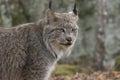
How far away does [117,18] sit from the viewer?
71.6ft

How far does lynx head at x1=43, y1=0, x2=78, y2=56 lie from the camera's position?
10.4m

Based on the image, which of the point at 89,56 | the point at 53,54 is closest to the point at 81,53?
the point at 89,56

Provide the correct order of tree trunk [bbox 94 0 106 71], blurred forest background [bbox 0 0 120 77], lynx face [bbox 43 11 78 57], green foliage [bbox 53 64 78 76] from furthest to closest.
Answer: blurred forest background [bbox 0 0 120 77] < tree trunk [bbox 94 0 106 71] < green foliage [bbox 53 64 78 76] < lynx face [bbox 43 11 78 57]

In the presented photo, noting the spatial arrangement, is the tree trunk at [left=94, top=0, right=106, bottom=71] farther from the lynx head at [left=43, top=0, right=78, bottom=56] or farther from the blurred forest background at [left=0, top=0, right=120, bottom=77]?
the lynx head at [left=43, top=0, right=78, bottom=56]

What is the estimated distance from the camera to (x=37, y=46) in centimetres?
1049

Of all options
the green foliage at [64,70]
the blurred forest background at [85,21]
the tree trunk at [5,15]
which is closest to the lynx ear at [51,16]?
the green foliage at [64,70]

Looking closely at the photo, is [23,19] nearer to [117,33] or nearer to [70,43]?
[117,33]

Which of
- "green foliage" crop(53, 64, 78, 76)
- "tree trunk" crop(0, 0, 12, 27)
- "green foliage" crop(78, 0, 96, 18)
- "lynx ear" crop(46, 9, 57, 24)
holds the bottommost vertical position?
"green foliage" crop(53, 64, 78, 76)

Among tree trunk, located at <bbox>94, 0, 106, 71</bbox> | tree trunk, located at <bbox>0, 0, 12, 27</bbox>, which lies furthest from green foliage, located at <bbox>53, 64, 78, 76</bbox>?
tree trunk, located at <bbox>0, 0, 12, 27</bbox>

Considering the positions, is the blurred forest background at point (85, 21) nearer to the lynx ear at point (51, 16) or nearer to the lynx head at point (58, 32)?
the lynx head at point (58, 32)

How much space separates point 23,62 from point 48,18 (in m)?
1.06

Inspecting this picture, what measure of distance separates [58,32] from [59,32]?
0.07 ft

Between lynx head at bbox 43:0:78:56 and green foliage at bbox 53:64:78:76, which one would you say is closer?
lynx head at bbox 43:0:78:56

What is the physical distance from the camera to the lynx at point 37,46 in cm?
1039
